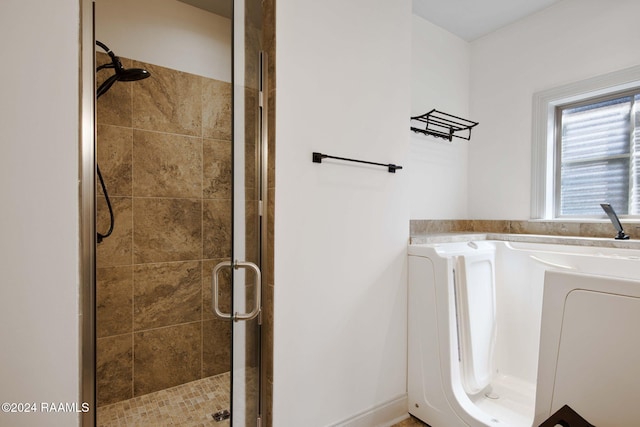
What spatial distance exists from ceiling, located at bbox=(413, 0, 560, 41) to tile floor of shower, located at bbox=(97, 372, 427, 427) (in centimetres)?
275

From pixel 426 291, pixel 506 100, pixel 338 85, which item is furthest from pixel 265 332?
pixel 506 100

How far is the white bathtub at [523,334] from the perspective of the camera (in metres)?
1.02

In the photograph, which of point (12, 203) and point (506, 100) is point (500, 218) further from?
point (12, 203)

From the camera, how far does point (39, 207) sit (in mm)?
827

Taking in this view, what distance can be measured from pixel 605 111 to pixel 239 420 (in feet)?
9.64

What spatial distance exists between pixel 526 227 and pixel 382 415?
172 cm

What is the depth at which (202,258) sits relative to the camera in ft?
6.98

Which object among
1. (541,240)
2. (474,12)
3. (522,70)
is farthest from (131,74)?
(522,70)

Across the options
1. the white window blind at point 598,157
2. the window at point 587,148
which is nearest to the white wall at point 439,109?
the window at point 587,148

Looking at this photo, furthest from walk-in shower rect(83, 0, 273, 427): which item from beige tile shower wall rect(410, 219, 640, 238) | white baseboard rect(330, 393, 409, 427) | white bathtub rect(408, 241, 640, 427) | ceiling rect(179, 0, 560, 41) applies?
beige tile shower wall rect(410, 219, 640, 238)

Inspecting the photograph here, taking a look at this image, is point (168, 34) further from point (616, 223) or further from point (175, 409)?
point (616, 223)

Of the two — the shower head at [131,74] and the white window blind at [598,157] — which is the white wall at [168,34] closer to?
the shower head at [131,74]

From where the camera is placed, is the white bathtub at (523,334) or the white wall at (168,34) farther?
the white wall at (168,34)

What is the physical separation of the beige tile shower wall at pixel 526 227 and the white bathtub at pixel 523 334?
37 cm
